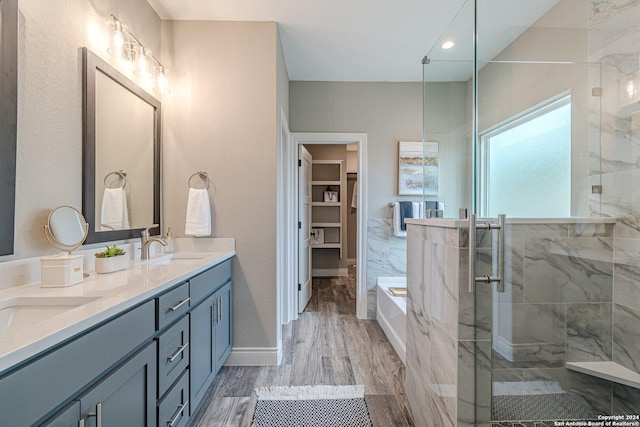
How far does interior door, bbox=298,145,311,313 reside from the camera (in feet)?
11.1

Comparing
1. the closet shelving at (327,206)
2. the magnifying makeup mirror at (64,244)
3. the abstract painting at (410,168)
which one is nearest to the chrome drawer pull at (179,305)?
the magnifying makeup mirror at (64,244)

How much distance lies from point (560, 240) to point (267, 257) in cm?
177

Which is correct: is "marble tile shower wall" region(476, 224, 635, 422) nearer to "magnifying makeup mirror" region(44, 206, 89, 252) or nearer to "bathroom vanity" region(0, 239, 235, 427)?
"bathroom vanity" region(0, 239, 235, 427)

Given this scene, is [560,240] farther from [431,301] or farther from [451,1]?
[451,1]

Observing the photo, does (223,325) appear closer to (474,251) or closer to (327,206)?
(474,251)

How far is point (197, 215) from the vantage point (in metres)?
2.19

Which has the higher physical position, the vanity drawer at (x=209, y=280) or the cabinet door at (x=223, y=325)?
the vanity drawer at (x=209, y=280)

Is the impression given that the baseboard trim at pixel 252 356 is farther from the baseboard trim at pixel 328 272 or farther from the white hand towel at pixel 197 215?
the baseboard trim at pixel 328 272

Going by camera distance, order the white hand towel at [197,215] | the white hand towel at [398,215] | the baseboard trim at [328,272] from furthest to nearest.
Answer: the baseboard trim at [328,272]
the white hand towel at [398,215]
the white hand towel at [197,215]

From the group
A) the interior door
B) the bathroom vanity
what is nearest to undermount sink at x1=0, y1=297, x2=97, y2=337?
the bathroom vanity

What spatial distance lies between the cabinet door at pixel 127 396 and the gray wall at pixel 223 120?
119 centimetres

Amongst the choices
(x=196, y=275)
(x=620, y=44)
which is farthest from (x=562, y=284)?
(x=196, y=275)

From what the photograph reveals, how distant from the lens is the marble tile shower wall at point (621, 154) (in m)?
1.25

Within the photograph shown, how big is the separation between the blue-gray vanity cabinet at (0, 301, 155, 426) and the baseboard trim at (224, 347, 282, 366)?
133 centimetres
